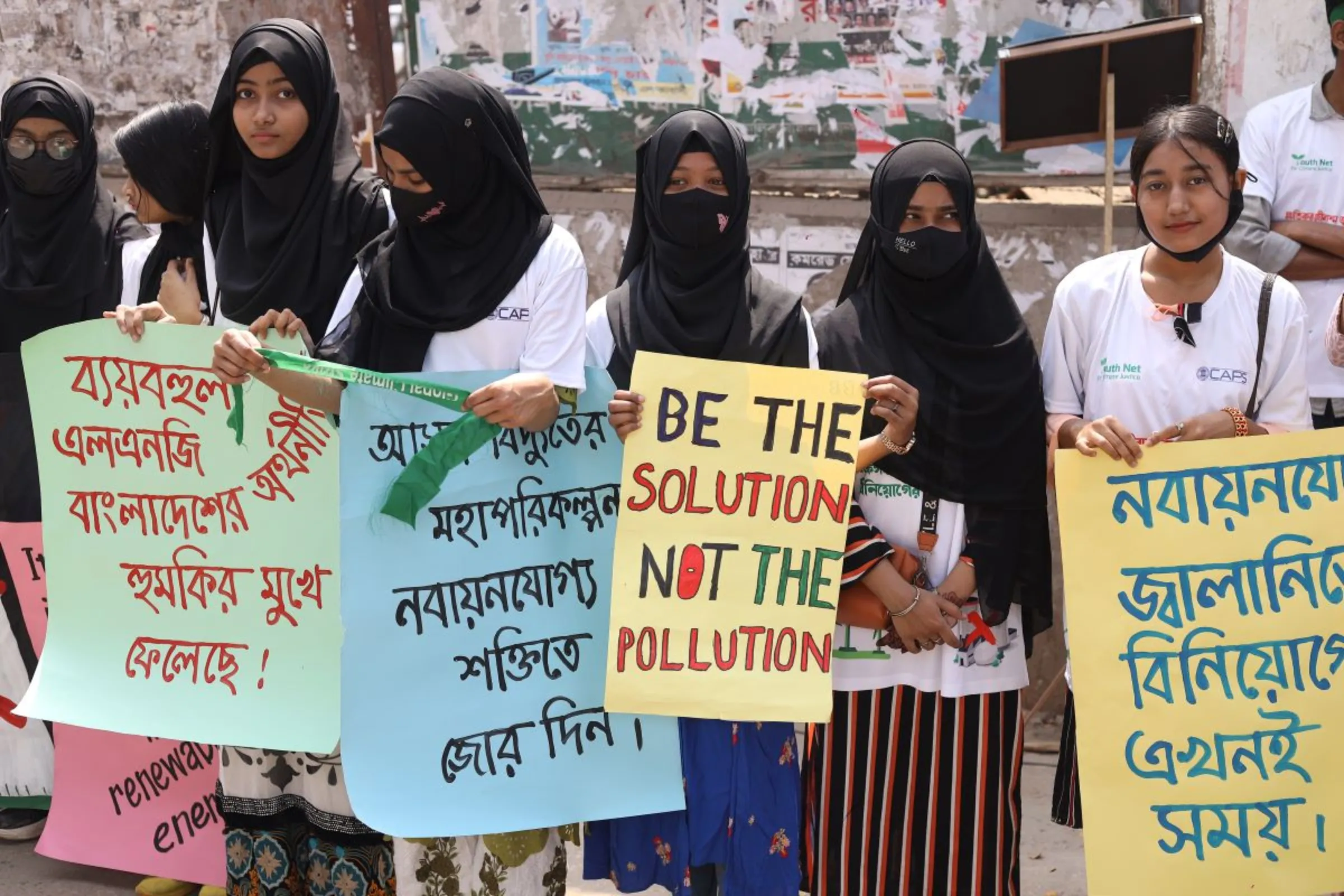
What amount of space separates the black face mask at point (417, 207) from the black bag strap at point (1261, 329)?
5.76 ft

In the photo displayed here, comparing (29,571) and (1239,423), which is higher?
(1239,423)

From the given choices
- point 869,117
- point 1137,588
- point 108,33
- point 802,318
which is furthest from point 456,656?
point 108,33

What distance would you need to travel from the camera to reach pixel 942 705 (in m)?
3.43

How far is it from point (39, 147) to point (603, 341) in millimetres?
1808

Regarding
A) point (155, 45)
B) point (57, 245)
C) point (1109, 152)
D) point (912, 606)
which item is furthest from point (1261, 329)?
point (155, 45)

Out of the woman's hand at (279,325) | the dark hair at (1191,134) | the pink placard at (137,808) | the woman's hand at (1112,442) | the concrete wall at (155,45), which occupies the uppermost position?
the concrete wall at (155,45)

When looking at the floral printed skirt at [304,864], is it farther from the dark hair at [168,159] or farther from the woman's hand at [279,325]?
the dark hair at [168,159]

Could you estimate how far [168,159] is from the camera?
3969mm

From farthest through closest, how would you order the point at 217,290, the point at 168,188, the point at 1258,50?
the point at 1258,50 → the point at 168,188 → the point at 217,290

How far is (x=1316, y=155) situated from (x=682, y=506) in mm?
2368

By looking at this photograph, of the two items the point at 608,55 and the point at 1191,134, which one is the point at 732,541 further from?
the point at 608,55

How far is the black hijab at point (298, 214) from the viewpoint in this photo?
3.53 m

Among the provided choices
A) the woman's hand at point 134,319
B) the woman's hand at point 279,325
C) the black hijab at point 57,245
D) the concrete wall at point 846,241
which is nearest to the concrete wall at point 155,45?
the concrete wall at point 846,241

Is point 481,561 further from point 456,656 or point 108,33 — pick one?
point 108,33
